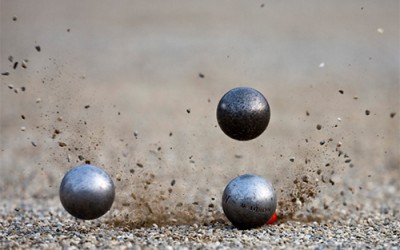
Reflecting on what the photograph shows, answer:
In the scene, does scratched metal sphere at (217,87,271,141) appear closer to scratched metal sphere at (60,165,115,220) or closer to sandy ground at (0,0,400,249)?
sandy ground at (0,0,400,249)

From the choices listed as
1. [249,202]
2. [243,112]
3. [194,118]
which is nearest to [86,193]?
[249,202]

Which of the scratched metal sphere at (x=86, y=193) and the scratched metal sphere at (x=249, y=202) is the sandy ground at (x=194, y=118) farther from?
the scratched metal sphere at (x=86, y=193)

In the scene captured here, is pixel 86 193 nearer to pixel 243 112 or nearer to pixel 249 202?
pixel 249 202

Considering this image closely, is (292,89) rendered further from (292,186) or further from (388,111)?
(292,186)

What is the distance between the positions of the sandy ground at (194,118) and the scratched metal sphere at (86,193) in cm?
44

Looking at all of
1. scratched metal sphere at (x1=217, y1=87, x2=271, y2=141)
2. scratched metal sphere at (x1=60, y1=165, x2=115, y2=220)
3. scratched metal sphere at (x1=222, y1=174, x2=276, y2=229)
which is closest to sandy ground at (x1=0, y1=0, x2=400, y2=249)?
scratched metal sphere at (x1=222, y1=174, x2=276, y2=229)

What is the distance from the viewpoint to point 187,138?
19.1 metres

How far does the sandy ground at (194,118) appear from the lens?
38.0ft

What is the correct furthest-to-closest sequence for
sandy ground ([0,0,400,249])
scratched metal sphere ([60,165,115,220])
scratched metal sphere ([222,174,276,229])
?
sandy ground ([0,0,400,249]) → scratched metal sphere ([222,174,276,229]) → scratched metal sphere ([60,165,115,220])

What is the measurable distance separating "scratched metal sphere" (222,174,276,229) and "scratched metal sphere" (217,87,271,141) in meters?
0.72

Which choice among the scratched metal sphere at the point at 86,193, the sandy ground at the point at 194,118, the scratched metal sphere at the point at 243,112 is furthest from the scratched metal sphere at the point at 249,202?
the scratched metal sphere at the point at 86,193

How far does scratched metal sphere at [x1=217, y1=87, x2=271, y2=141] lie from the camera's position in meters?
10.6

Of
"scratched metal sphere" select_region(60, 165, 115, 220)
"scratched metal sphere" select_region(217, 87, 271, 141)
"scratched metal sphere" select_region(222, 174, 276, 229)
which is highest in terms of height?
"scratched metal sphere" select_region(217, 87, 271, 141)

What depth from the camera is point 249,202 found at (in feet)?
34.5
